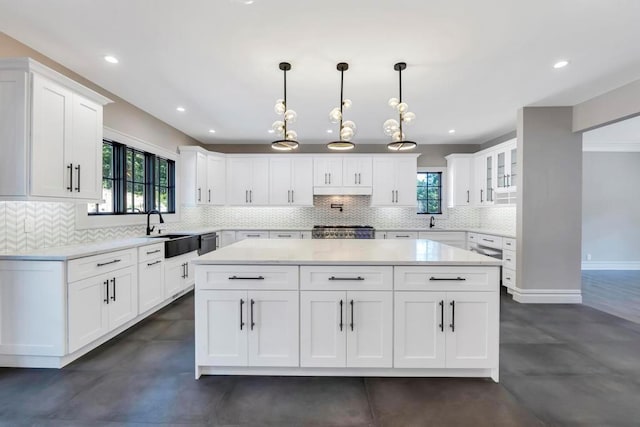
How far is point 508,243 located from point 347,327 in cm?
348

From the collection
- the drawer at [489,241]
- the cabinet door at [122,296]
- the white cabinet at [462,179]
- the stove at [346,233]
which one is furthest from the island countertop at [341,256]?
the white cabinet at [462,179]

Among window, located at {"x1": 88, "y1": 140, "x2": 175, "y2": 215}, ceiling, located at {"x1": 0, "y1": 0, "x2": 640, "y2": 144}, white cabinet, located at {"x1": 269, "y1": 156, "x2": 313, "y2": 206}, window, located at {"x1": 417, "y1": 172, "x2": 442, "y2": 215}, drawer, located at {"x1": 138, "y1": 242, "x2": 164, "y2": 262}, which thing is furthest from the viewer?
window, located at {"x1": 417, "y1": 172, "x2": 442, "y2": 215}

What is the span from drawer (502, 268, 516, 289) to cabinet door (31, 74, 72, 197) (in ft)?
17.8

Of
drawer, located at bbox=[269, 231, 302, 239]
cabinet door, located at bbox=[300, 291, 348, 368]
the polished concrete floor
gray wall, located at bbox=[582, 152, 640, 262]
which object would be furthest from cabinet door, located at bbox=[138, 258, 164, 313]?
gray wall, located at bbox=[582, 152, 640, 262]

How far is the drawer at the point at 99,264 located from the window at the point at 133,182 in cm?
83

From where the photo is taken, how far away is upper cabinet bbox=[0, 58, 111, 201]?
2.29 metres

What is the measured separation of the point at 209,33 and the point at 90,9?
2.60ft

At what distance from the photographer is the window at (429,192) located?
6.40m

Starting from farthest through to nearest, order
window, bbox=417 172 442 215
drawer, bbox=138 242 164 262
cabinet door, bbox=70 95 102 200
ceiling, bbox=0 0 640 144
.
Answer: window, bbox=417 172 442 215 → drawer, bbox=138 242 164 262 → cabinet door, bbox=70 95 102 200 → ceiling, bbox=0 0 640 144

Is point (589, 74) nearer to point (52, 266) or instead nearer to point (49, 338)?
point (52, 266)

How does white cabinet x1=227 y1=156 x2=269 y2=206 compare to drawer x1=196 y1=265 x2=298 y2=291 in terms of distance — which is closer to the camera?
drawer x1=196 y1=265 x2=298 y2=291

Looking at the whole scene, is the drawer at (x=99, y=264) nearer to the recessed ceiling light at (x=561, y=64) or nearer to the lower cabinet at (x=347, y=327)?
the lower cabinet at (x=347, y=327)

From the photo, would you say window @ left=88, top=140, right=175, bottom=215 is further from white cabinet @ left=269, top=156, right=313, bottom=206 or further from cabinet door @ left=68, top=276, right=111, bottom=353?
white cabinet @ left=269, top=156, right=313, bottom=206

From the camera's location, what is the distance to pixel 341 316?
2.18 meters
